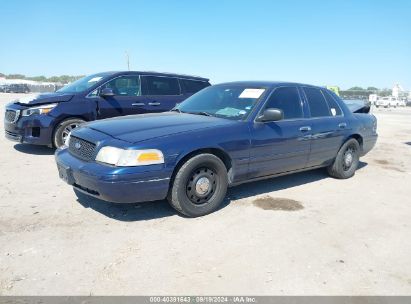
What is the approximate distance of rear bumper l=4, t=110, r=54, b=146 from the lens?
6.98 meters

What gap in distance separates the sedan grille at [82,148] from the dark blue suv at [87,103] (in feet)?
9.80

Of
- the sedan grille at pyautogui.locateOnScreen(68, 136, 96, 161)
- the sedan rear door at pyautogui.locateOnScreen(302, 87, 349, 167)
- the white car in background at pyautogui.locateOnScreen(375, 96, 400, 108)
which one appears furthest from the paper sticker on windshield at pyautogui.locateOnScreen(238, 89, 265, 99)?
the white car in background at pyautogui.locateOnScreen(375, 96, 400, 108)

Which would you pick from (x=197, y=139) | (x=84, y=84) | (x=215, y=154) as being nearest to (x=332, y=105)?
(x=215, y=154)

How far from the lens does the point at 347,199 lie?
5.27 metres

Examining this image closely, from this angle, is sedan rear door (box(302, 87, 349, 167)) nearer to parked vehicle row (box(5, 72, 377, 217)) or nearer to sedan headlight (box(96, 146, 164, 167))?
parked vehicle row (box(5, 72, 377, 217))

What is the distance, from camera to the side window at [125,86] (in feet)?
25.1

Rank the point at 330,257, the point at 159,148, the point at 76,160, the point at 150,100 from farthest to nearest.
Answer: the point at 150,100
the point at 76,160
the point at 159,148
the point at 330,257

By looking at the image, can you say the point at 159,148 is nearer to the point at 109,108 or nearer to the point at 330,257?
the point at 330,257

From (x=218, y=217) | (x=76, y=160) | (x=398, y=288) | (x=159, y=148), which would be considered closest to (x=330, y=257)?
(x=398, y=288)

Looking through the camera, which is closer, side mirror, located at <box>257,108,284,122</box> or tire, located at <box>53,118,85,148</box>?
side mirror, located at <box>257,108,284,122</box>

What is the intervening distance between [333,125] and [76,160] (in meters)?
3.91

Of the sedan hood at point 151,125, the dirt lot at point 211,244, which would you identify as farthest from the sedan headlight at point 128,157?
the dirt lot at point 211,244

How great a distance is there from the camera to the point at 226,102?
5.15 metres

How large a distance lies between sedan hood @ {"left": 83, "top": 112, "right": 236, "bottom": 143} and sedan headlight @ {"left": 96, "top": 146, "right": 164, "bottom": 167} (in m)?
0.16
